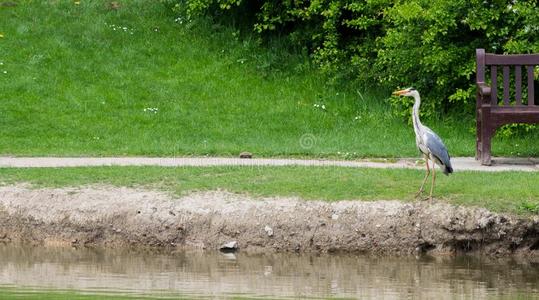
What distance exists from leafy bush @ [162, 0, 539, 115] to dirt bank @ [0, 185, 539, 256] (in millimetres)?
5544

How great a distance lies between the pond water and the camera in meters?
11.0

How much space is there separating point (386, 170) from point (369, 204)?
160cm

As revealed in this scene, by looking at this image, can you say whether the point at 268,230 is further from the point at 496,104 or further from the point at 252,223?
the point at 496,104

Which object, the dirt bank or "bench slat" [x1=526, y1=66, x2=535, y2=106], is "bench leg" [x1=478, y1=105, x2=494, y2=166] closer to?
"bench slat" [x1=526, y1=66, x2=535, y2=106]

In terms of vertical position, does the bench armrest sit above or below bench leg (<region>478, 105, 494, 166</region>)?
above

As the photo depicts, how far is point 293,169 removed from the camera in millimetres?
14766

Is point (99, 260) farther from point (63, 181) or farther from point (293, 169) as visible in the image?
point (293, 169)

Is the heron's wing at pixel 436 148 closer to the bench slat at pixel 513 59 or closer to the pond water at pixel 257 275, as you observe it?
the pond water at pixel 257 275

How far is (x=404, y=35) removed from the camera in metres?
18.8

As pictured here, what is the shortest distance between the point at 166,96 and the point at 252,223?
714cm

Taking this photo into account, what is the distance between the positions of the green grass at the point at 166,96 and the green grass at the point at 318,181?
2.03 m

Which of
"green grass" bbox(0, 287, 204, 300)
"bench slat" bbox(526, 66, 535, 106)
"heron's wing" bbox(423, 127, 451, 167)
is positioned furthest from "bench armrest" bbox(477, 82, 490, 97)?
"green grass" bbox(0, 287, 204, 300)

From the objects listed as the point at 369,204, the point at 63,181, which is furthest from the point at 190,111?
the point at 369,204

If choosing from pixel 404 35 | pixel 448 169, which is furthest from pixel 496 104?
pixel 448 169
